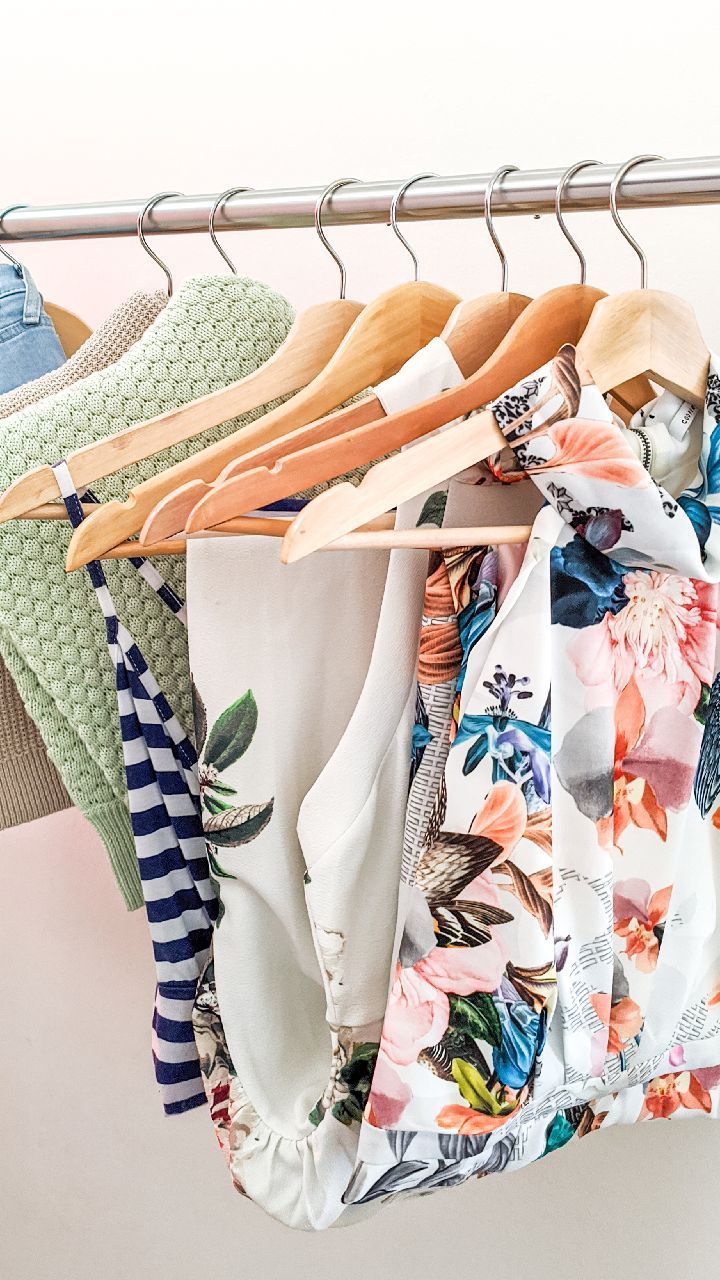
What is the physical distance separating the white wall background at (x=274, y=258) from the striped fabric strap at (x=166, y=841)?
53 cm

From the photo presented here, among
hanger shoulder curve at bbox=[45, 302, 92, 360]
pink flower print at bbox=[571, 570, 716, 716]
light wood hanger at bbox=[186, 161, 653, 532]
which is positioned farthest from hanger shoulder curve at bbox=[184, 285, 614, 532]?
hanger shoulder curve at bbox=[45, 302, 92, 360]

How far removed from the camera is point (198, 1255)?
1.40m

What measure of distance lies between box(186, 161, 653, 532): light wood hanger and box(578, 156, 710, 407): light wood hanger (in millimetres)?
37

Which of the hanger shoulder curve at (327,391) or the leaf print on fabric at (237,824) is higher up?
the hanger shoulder curve at (327,391)

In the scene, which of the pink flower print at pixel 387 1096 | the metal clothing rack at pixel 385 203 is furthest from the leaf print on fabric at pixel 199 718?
the metal clothing rack at pixel 385 203

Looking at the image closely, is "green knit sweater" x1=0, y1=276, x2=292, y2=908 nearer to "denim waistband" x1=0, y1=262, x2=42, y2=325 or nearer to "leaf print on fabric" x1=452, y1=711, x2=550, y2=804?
"denim waistband" x1=0, y1=262, x2=42, y2=325

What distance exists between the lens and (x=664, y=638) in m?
0.67

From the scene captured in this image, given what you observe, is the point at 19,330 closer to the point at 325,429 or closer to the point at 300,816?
the point at 325,429

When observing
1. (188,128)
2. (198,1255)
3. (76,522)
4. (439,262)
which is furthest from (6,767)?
(198,1255)

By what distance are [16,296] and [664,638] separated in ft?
1.73

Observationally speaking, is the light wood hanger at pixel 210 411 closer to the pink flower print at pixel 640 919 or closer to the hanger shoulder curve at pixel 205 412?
the hanger shoulder curve at pixel 205 412

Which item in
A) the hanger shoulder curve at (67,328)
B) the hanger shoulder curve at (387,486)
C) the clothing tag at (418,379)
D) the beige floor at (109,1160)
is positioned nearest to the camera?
the hanger shoulder curve at (387,486)

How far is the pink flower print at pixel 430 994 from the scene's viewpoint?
0.63 meters

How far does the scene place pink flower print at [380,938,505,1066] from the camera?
634 mm
